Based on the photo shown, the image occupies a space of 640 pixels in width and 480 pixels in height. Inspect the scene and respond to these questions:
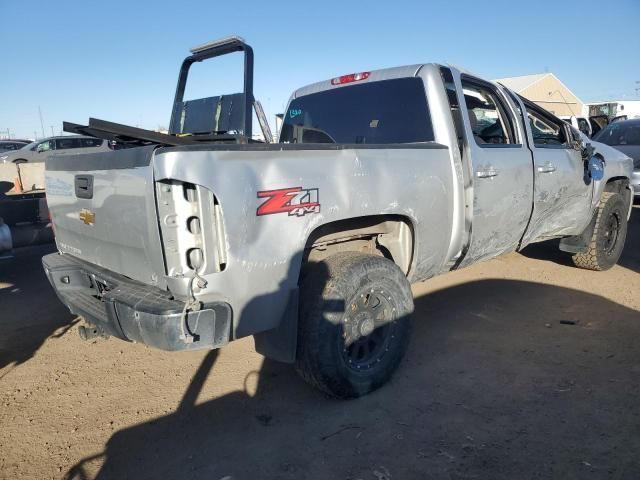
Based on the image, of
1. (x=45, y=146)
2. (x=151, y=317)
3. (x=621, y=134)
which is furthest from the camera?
(x=45, y=146)

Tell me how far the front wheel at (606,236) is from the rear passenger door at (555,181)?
A: 0.44 metres

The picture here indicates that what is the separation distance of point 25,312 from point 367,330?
12.2ft

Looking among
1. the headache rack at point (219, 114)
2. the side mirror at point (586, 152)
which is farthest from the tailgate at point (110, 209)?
the side mirror at point (586, 152)

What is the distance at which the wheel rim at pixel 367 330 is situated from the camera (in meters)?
2.97

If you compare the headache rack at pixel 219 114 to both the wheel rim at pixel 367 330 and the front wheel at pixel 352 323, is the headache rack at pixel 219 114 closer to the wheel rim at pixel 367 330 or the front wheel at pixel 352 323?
the front wheel at pixel 352 323

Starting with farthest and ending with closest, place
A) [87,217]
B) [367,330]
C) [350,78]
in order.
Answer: [350,78] → [367,330] → [87,217]

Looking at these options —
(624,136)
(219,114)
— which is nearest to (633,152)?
(624,136)

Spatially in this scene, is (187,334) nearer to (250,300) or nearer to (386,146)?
(250,300)

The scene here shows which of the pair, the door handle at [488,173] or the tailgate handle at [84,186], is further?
the door handle at [488,173]

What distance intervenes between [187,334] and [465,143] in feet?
7.73

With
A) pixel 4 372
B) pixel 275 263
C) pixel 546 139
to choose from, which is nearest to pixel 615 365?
pixel 546 139

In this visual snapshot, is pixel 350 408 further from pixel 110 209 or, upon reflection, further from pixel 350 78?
pixel 350 78

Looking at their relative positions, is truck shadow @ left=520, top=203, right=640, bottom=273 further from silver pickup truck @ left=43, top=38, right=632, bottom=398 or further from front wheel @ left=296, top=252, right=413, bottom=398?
front wheel @ left=296, top=252, right=413, bottom=398

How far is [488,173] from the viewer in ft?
11.7
